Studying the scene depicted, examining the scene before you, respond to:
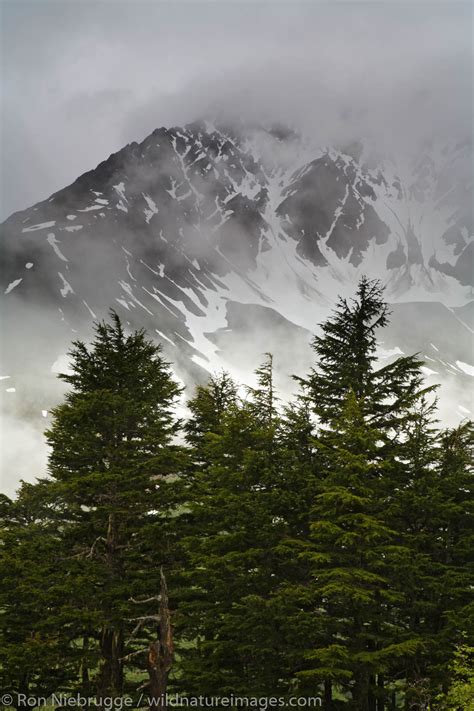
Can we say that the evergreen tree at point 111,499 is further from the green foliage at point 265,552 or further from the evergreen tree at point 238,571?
the evergreen tree at point 238,571

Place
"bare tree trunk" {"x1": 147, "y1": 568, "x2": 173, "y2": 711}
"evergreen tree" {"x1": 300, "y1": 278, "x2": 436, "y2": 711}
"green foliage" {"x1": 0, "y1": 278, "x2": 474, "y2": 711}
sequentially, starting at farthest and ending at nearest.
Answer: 1. "green foliage" {"x1": 0, "y1": 278, "x2": 474, "y2": 711}
2. "evergreen tree" {"x1": 300, "y1": 278, "x2": 436, "y2": 711}
3. "bare tree trunk" {"x1": 147, "y1": 568, "x2": 173, "y2": 711}

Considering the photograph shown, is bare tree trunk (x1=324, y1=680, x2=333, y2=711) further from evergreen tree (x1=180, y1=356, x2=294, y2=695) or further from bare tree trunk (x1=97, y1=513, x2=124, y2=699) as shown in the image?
bare tree trunk (x1=97, y1=513, x2=124, y2=699)

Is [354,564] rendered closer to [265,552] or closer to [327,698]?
[265,552]

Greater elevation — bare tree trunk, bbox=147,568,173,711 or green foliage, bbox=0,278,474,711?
green foliage, bbox=0,278,474,711

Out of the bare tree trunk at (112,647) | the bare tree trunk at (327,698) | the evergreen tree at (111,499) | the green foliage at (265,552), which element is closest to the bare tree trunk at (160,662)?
the green foliage at (265,552)

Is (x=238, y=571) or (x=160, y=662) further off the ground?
(x=238, y=571)

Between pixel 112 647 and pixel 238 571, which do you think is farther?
pixel 112 647

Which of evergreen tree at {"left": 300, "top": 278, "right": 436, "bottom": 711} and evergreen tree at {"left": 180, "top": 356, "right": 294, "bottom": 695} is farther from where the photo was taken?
evergreen tree at {"left": 180, "top": 356, "right": 294, "bottom": 695}

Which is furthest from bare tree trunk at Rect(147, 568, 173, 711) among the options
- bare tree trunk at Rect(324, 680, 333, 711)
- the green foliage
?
bare tree trunk at Rect(324, 680, 333, 711)

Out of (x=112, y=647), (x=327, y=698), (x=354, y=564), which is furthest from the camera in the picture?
(x=112, y=647)

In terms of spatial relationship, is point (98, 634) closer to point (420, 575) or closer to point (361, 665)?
point (361, 665)

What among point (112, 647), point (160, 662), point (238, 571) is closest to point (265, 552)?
point (238, 571)

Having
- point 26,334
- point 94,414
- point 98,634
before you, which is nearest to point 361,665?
point 98,634

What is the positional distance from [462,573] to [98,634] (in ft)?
41.1
